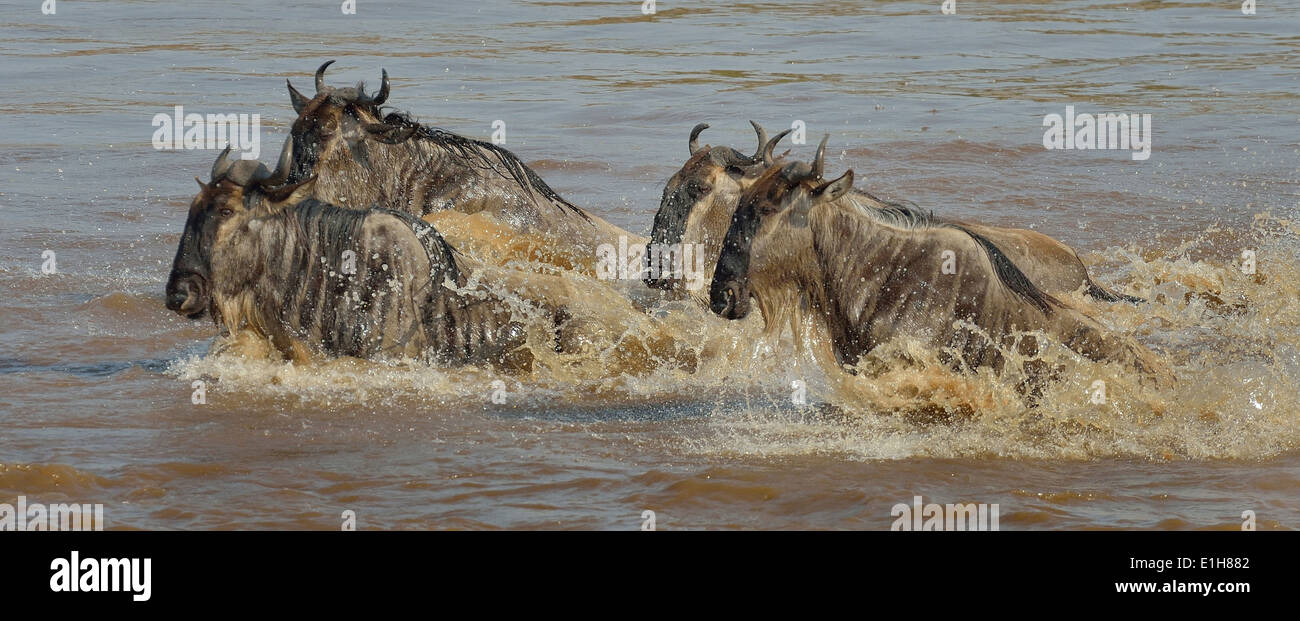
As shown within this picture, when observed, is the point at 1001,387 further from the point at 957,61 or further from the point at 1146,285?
the point at 957,61

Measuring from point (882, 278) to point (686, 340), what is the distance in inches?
74.7

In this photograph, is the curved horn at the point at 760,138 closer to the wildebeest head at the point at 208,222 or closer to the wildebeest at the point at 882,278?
the wildebeest at the point at 882,278

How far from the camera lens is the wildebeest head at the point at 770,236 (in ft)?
24.2

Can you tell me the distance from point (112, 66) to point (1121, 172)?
13.4m

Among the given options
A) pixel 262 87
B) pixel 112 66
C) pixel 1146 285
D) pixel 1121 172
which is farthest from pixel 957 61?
pixel 1146 285

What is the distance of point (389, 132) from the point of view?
985 centimetres

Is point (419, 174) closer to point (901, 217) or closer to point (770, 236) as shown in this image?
point (770, 236)

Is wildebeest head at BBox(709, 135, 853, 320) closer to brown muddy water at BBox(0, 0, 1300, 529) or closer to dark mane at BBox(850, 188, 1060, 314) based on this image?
dark mane at BBox(850, 188, 1060, 314)

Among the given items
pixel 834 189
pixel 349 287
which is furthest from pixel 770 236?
pixel 349 287

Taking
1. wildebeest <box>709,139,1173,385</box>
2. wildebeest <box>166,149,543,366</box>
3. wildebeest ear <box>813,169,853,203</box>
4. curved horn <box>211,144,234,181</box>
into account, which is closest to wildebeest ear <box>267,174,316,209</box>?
wildebeest <box>166,149,543,366</box>

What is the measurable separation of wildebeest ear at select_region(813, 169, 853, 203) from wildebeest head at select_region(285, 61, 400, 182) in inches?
124

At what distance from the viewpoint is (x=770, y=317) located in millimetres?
7684

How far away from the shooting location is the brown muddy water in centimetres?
686

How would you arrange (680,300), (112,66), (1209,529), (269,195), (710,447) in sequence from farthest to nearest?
1. (112,66)
2. (680,300)
3. (269,195)
4. (710,447)
5. (1209,529)
